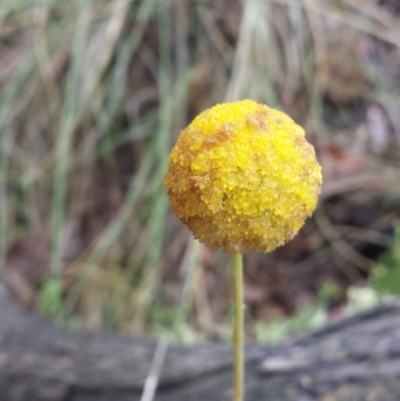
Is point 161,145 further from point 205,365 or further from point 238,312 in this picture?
point 238,312

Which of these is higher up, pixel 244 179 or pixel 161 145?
pixel 161 145

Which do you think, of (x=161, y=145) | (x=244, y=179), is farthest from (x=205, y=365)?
(x=161, y=145)

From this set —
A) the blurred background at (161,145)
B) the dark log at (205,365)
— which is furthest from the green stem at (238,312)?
the blurred background at (161,145)

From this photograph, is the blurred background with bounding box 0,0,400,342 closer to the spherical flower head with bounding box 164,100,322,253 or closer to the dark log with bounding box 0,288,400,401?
the dark log with bounding box 0,288,400,401

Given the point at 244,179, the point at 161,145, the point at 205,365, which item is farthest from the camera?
the point at 161,145

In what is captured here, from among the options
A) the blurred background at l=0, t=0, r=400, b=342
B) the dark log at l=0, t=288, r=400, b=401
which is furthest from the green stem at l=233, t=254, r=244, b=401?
A: the blurred background at l=0, t=0, r=400, b=342

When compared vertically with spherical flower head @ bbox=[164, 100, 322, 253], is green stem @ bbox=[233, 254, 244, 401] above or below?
below

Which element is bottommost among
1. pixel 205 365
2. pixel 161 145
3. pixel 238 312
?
pixel 238 312

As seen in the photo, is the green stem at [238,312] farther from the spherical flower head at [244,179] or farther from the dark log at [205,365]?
the dark log at [205,365]
